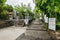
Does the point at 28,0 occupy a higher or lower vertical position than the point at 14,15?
higher

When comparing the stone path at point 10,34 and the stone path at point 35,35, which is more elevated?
the stone path at point 35,35

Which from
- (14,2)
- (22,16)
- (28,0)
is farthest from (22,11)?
(28,0)

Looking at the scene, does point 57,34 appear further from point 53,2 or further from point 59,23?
point 53,2

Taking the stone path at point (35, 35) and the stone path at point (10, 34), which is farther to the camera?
the stone path at point (10, 34)

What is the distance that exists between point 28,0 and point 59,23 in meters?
40.1

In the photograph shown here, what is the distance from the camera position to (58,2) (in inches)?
265

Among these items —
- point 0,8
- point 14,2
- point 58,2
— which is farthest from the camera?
point 14,2

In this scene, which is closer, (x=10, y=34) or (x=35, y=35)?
(x=35, y=35)

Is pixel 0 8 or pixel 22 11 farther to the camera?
pixel 22 11

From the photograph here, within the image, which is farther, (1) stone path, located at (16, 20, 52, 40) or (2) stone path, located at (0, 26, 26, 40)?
(2) stone path, located at (0, 26, 26, 40)

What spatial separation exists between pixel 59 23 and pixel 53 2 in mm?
924

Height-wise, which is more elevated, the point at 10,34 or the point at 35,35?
the point at 35,35

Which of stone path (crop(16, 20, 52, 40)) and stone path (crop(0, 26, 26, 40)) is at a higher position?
stone path (crop(16, 20, 52, 40))

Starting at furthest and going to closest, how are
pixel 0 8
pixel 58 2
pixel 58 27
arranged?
1. pixel 0 8
2. pixel 58 27
3. pixel 58 2
